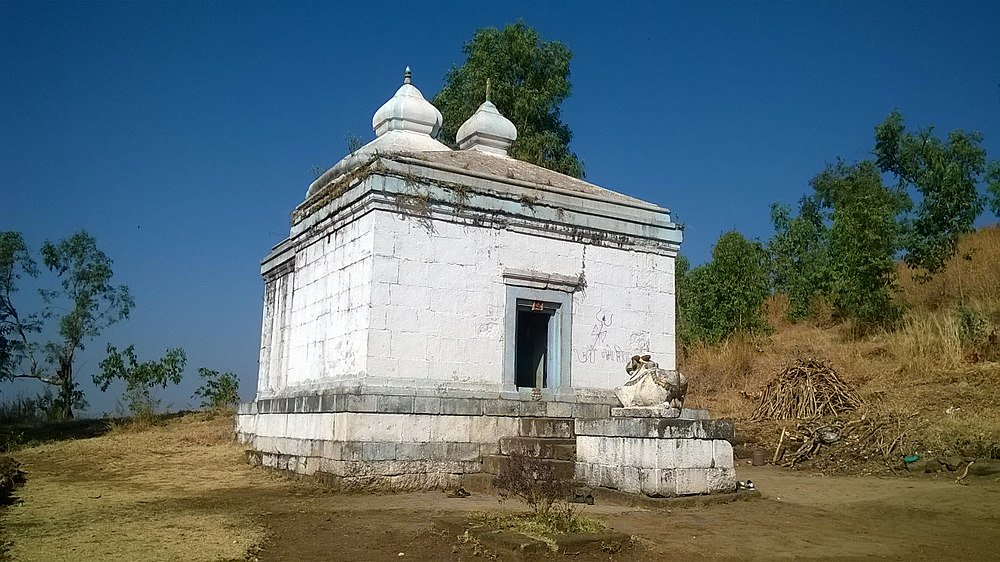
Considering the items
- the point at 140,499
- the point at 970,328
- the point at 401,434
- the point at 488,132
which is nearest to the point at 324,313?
the point at 401,434

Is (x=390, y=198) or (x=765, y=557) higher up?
(x=390, y=198)

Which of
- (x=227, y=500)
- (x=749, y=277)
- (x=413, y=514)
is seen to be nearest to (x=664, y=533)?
(x=413, y=514)

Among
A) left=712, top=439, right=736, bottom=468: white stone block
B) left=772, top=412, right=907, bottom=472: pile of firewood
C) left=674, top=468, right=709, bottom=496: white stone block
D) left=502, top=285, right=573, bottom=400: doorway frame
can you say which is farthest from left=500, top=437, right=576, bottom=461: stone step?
left=772, top=412, right=907, bottom=472: pile of firewood

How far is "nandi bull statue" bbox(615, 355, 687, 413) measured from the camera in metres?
9.67

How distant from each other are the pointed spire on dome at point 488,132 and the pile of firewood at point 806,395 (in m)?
7.20

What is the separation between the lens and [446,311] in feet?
37.0

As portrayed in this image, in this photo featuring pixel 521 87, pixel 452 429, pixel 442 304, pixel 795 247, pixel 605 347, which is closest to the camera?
pixel 452 429

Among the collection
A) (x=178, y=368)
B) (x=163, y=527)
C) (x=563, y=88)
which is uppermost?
(x=563, y=88)

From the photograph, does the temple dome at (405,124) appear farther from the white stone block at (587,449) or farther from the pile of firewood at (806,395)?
the pile of firewood at (806,395)

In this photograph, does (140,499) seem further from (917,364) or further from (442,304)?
(917,364)

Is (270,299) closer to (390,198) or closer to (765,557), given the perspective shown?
(390,198)

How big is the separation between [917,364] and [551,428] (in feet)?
30.5

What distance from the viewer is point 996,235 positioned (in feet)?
89.9

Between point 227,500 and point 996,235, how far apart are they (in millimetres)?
27415
